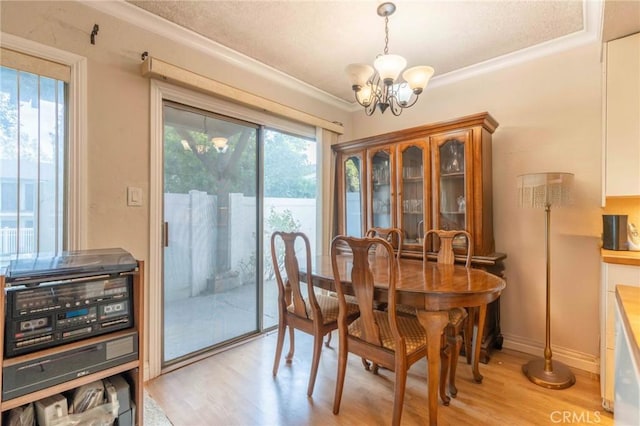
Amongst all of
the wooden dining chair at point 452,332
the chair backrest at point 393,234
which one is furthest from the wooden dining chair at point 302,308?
the chair backrest at point 393,234

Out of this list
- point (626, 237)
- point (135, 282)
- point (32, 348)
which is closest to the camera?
point (32, 348)

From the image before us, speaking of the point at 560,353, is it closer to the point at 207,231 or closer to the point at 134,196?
the point at 207,231

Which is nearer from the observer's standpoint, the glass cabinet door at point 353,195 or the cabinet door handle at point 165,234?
the cabinet door handle at point 165,234

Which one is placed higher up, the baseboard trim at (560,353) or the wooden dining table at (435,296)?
the wooden dining table at (435,296)

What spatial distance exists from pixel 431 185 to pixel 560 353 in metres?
1.67

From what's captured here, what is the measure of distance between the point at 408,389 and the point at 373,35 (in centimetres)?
254

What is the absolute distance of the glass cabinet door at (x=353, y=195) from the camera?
3.38 metres

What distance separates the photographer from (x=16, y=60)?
168 centimetres

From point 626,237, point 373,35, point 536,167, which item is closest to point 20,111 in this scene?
point 373,35

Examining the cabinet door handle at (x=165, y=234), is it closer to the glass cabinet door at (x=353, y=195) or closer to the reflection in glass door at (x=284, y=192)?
the reflection in glass door at (x=284, y=192)

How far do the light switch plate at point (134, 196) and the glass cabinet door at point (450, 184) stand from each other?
92.6 inches

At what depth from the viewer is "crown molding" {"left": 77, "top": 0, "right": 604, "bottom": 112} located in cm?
202

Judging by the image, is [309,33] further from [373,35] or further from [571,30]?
[571,30]

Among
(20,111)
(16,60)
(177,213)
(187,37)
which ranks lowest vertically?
(177,213)
